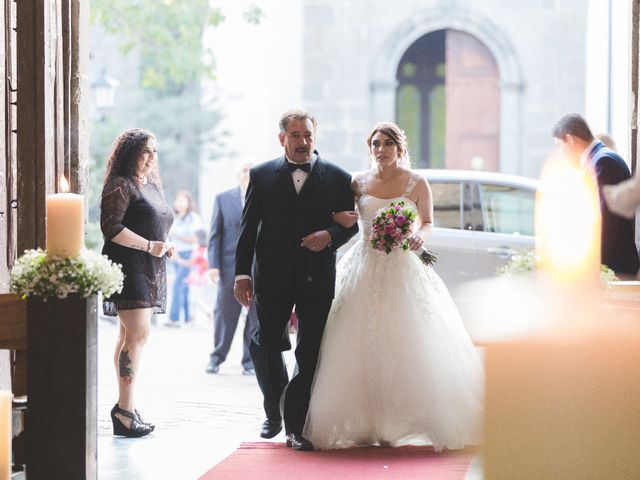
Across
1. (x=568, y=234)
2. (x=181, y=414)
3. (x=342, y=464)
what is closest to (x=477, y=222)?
(x=181, y=414)

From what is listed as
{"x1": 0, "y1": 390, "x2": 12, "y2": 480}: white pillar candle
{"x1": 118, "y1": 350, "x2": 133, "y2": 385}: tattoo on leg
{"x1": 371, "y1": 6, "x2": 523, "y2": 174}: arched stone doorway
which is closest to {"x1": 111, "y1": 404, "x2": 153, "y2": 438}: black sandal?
{"x1": 118, "y1": 350, "x2": 133, "y2": 385}: tattoo on leg

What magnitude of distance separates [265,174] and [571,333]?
3780 millimetres

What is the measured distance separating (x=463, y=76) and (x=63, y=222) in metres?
14.9

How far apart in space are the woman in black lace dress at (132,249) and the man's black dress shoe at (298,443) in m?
0.91

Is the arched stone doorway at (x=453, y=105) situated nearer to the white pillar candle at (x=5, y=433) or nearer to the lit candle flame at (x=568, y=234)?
the white pillar candle at (x=5, y=433)

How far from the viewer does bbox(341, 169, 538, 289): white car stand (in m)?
10.3

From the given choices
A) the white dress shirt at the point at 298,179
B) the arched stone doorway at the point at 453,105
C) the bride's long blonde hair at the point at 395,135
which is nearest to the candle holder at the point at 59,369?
the white dress shirt at the point at 298,179

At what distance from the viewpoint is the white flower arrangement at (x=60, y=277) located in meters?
4.34

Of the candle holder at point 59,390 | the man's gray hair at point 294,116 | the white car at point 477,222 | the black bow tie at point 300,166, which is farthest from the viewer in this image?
the white car at point 477,222

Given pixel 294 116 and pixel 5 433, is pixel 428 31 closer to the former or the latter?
pixel 294 116

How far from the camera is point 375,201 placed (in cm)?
669

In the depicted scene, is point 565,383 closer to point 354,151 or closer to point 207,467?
point 207,467

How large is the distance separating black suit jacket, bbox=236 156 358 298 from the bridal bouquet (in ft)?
0.41

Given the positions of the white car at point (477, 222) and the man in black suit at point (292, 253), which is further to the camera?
the white car at point (477, 222)
